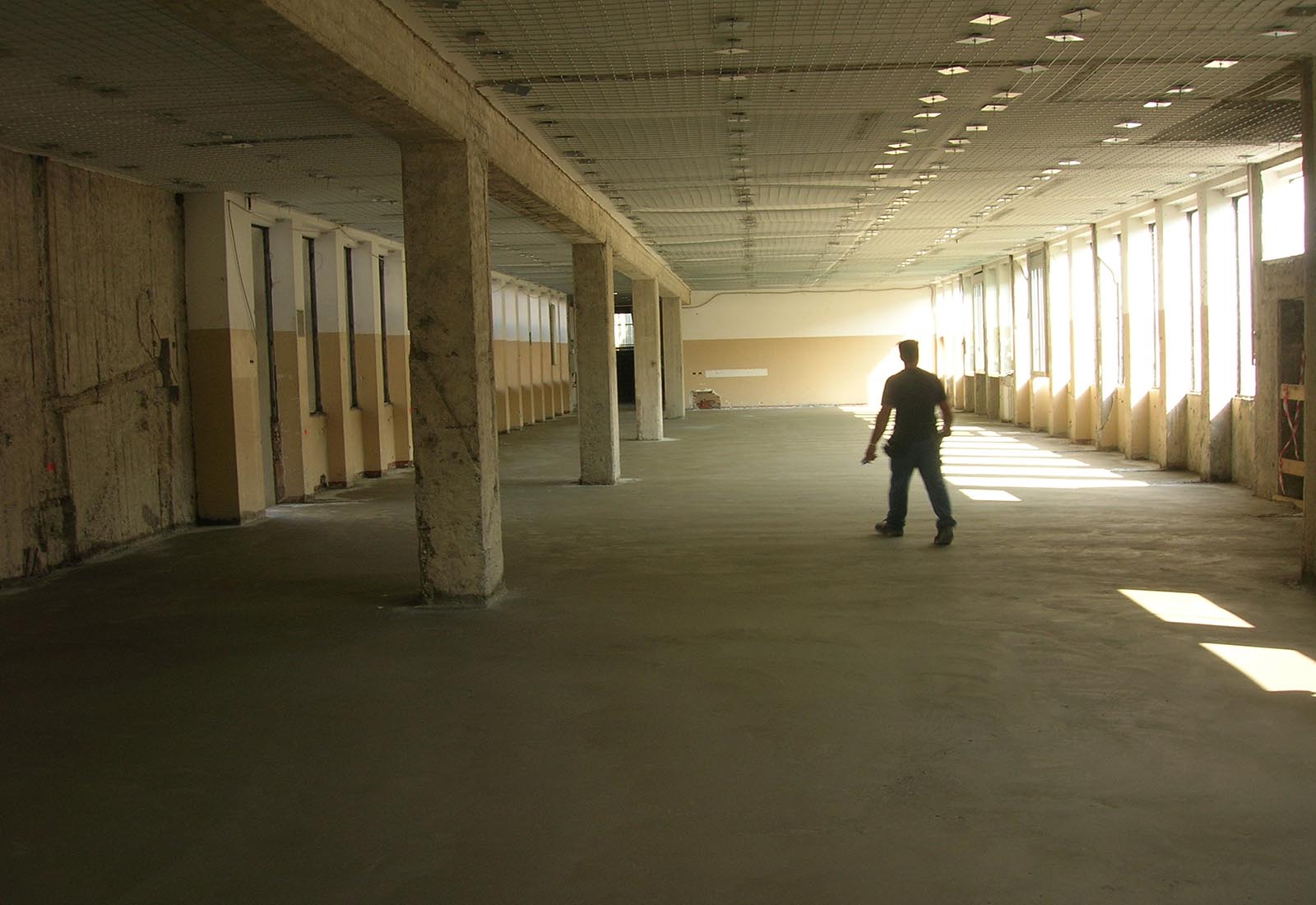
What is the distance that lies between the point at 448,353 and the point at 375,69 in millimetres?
1962

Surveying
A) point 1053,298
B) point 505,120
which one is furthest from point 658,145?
point 1053,298

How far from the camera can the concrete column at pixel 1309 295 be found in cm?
707

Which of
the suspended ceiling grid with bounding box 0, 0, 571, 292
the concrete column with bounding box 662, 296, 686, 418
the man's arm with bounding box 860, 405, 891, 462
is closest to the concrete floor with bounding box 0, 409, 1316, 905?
the man's arm with bounding box 860, 405, 891, 462

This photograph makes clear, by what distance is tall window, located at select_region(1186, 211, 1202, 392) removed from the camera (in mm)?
13602

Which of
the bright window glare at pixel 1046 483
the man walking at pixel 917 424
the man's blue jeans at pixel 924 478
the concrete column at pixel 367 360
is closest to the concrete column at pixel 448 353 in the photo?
the man walking at pixel 917 424

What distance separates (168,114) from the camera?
7.54 meters

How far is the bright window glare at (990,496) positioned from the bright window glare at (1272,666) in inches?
221

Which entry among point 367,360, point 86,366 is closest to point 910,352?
point 86,366

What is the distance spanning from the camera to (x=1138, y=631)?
20.0 feet

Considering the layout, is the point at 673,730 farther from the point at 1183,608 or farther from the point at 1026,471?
the point at 1026,471

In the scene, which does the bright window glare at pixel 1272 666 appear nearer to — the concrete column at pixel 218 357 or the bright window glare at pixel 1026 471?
the bright window glare at pixel 1026 471

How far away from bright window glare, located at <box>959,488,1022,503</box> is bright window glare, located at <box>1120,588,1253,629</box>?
4.26m

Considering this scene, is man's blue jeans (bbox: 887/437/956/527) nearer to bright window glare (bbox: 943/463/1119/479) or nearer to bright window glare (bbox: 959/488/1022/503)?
bright window glare (bbox: 959/488/1022/503)

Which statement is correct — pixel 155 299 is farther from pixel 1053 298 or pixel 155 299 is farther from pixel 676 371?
pixel 676 371
